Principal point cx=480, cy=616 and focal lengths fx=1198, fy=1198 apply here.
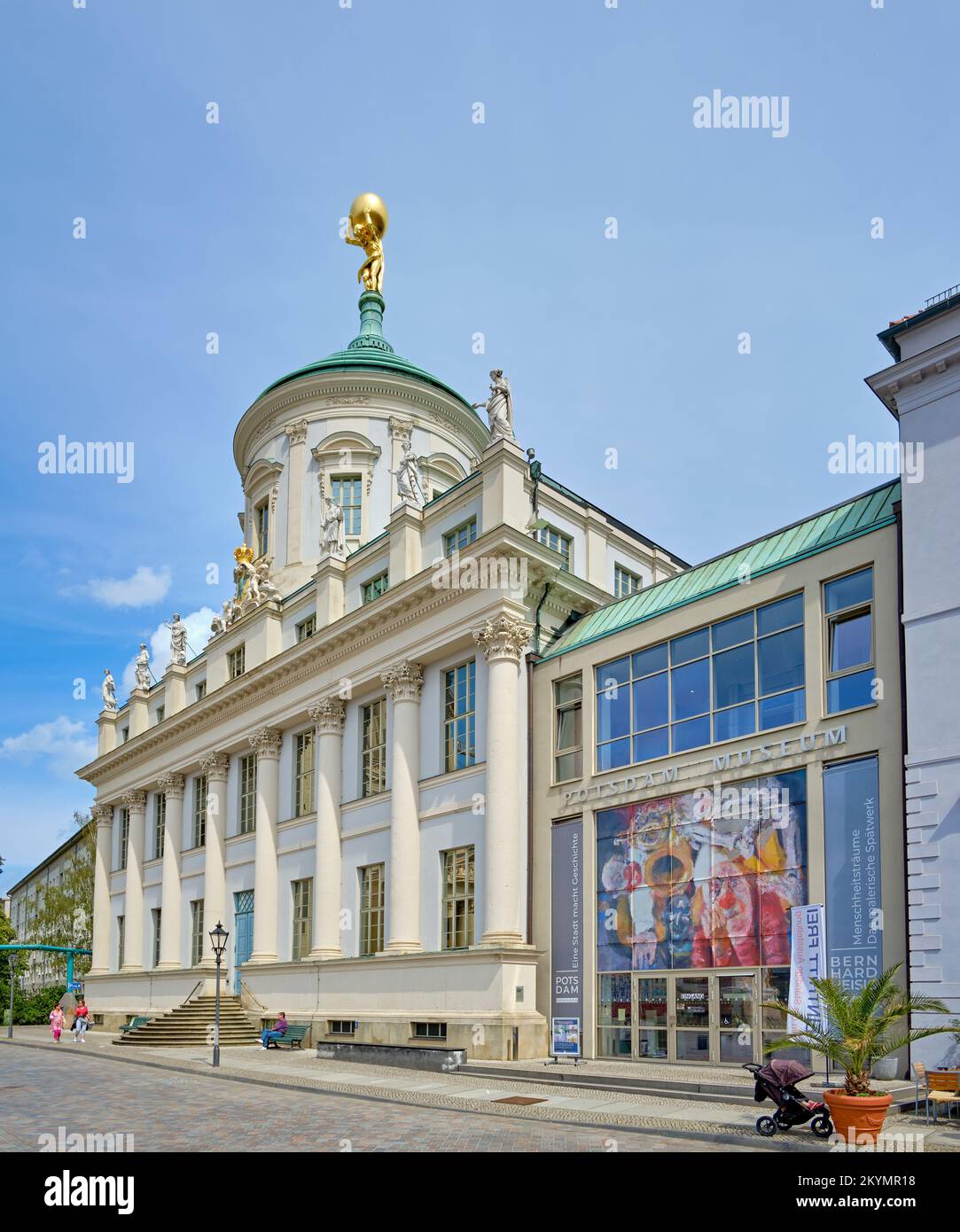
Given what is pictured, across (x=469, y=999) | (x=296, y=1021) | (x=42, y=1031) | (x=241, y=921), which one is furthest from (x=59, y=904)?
(x=469, y=999)

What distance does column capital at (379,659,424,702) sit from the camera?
1342 inches

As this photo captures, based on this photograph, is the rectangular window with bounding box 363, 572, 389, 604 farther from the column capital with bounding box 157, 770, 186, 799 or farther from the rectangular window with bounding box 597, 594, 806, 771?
the column capital with bounding box 157, 770, 186, 799

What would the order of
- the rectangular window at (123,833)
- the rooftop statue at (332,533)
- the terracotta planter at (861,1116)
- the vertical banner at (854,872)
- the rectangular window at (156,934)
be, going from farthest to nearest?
the rectangular window at (123,833), the rectangular window at (156,934), the rooftop statue at (332,533), the vertical banner at (854,872), the terracotta planter at (861,1116)

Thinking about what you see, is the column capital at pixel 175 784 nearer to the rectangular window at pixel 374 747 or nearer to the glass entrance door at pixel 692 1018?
the rectangular window at pixel 374 747

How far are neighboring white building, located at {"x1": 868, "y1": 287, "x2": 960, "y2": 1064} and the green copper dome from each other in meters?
26.8

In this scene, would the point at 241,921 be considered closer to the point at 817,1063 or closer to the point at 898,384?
the point at 817,1063

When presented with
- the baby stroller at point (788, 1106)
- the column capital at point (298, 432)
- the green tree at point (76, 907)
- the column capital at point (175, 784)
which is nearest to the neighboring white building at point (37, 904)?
the green tree at point (76, 907)

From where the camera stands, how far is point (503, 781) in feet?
98.7

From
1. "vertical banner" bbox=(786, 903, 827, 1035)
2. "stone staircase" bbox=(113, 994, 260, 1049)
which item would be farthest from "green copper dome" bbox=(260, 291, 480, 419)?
"vertical banner" bbox=(786, 903, 827, 1035)

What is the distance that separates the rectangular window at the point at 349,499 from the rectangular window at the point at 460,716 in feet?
43.4

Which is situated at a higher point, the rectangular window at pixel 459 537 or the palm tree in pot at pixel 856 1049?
the rectangular window at pixel 459 537

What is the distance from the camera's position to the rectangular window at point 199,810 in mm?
46688

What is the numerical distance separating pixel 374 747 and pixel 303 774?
464 cm
